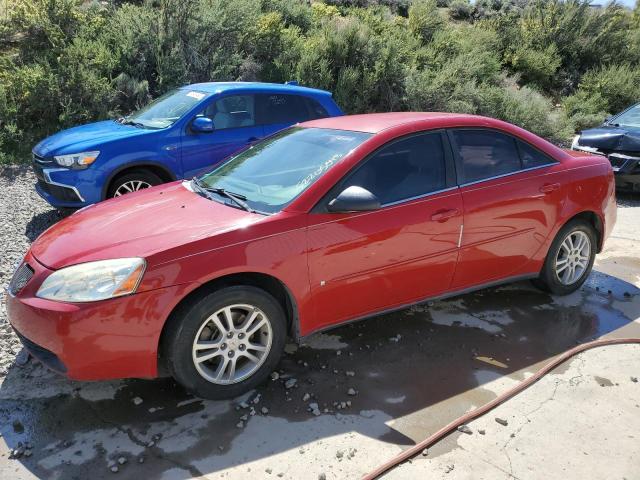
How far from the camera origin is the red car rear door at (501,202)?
13.4ft

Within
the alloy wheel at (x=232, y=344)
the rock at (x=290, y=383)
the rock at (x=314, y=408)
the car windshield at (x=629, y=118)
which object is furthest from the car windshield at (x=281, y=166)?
the car windshield at (x=629, y=118)

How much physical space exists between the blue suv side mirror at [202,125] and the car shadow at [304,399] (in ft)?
10.8

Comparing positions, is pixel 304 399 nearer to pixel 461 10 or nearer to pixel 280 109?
pixel 280 109

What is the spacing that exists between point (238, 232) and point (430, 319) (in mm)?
1933

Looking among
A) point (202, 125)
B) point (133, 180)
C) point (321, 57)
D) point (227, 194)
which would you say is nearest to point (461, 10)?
point (321, 57)

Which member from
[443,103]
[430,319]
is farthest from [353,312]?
[443,103]

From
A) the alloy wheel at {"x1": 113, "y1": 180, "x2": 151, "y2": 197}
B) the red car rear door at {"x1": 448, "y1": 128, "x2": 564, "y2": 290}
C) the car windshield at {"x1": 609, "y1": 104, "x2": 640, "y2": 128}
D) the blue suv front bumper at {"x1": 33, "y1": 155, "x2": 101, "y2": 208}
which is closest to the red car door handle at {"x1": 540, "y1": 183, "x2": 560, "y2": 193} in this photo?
the red car rear door at {"x1": 448, "y1": 128, "x2": 564, "y2": 290}

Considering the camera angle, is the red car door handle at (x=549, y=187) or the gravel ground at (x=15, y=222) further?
the red car door handle at (x=549, y=187)

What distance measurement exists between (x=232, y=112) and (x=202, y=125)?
55 cm

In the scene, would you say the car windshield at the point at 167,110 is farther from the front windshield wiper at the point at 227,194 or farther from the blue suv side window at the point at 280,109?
the front windshield wiper at the point at 227,194

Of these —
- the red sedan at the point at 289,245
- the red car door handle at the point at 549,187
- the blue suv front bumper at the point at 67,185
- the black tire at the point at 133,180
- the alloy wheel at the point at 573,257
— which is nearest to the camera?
the red sedan at the point at 289,245

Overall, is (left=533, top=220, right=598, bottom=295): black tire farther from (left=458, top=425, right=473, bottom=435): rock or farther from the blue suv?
the blue suv

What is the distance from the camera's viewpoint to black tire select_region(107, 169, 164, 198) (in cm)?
610

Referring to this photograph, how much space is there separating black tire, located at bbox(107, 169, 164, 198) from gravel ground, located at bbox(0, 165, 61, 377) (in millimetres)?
851
